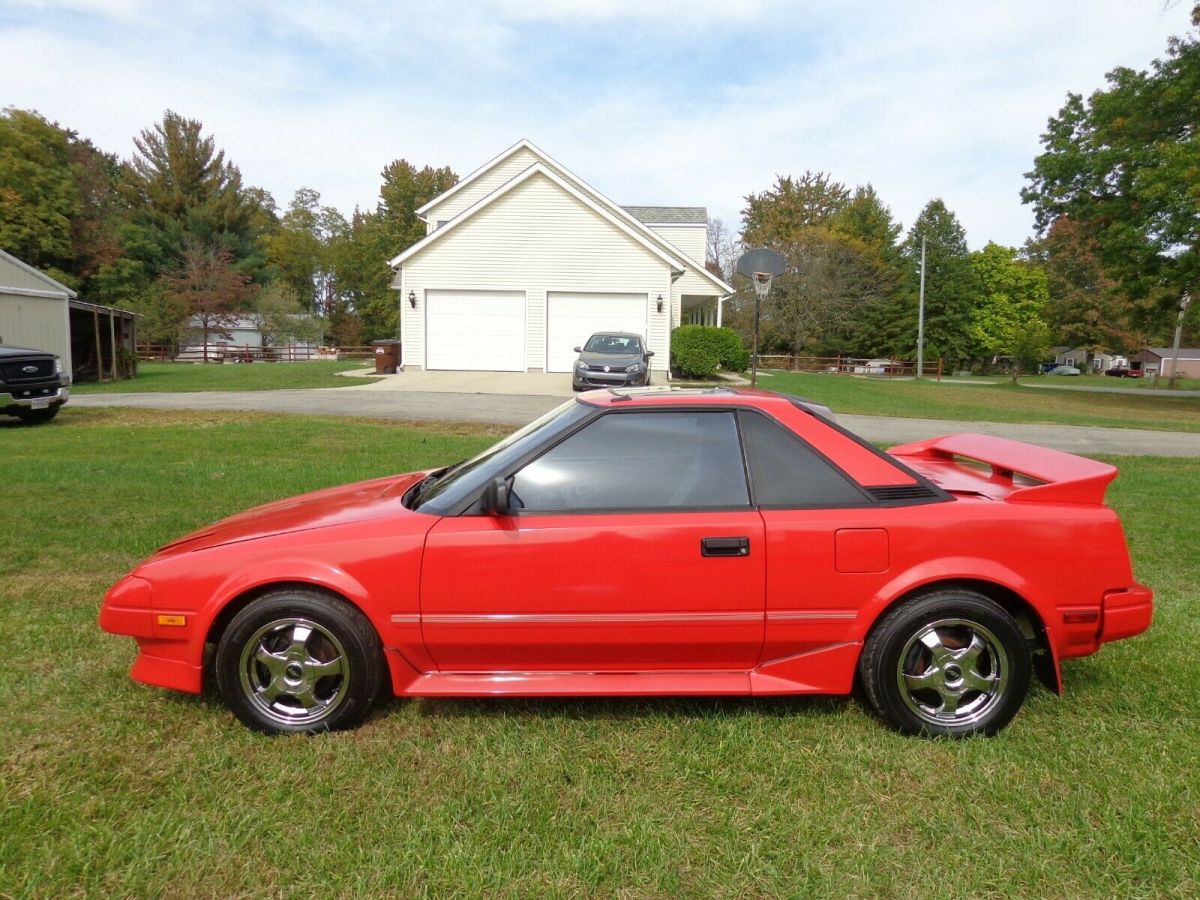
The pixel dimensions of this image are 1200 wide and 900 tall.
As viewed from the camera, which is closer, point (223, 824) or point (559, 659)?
point (223, 824)

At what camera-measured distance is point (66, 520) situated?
20.6 feet

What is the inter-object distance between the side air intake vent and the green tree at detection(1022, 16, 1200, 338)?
24480 mm

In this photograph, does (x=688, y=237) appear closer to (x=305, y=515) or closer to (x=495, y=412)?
(x=495, y=412)

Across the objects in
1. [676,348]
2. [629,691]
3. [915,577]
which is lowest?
[629,691]

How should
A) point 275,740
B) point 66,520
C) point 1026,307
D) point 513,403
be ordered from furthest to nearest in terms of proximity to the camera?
point 1026,307 → point 513,403 → point 66,520 → point 275,740

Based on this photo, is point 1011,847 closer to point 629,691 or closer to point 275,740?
point 629,691

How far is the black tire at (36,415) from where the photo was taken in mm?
12594

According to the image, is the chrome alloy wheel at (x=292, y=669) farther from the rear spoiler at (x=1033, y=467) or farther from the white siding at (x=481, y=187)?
the white siding at (x=481, y=187)

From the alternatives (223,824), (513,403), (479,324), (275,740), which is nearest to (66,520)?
(275,740)

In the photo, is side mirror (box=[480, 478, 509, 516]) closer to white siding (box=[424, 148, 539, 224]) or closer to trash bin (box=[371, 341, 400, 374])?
trash bin (box=[371, 341, 400, 374])

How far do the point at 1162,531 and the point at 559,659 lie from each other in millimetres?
6031

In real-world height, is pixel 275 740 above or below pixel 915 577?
below

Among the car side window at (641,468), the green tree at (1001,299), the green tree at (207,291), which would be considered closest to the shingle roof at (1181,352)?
the green tree at (1001,299)

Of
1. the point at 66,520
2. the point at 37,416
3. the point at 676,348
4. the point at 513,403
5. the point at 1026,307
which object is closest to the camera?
the point at 66,520
